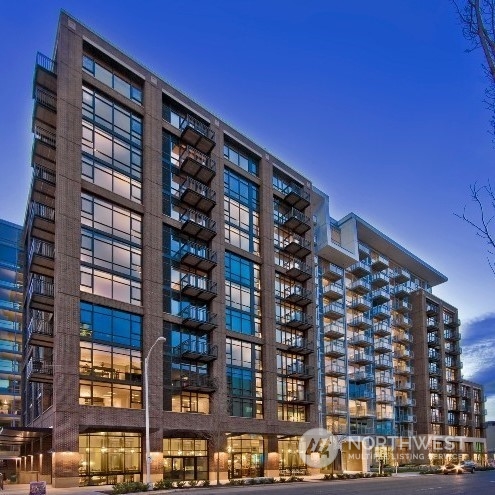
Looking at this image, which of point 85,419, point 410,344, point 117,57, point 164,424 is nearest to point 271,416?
point 164,424

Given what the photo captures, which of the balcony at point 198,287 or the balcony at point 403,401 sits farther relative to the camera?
the balcony at point 403,401

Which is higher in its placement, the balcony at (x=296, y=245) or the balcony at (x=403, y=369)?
the balcony at (x=296, y=245)

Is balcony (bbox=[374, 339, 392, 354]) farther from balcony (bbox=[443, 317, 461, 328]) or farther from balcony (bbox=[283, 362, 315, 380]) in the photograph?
balcony (bbox=[283, 362, 315, 380])

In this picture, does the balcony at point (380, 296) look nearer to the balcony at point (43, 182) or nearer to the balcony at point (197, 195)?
the balcony at point (197, 195)

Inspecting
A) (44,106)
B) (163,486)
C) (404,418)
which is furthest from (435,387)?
(44,106)

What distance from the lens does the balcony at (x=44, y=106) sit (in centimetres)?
4775

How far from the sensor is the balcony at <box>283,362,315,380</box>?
63528mm

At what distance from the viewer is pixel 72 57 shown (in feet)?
157

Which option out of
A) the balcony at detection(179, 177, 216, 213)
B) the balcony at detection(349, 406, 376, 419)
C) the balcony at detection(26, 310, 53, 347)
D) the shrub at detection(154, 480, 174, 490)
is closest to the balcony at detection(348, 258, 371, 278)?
the balcony at detection(349, 406, 376, 419)

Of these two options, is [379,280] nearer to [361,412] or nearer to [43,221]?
[361,412]

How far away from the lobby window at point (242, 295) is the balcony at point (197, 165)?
7.72m

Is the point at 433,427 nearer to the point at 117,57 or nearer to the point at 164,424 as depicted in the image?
the point at 164,424

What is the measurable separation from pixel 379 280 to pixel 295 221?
31.2 m

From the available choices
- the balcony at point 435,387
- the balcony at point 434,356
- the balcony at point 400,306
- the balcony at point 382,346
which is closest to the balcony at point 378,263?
the balcony at point 400,306
